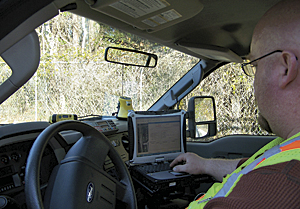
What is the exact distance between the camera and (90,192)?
1.18 m

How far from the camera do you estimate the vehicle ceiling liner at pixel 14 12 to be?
72 centimetres

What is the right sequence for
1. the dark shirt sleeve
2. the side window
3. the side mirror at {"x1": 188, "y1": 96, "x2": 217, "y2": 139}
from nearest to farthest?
1. the dark shirt sleeve
2. the side mirror at {"x1": 188, "y1": 96, "x2": 217, "y2": 139}
3. the side window

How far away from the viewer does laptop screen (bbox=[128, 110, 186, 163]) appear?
2193 mm

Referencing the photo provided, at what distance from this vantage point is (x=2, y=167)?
1.32 meters

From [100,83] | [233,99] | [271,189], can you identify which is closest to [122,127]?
[271,189]

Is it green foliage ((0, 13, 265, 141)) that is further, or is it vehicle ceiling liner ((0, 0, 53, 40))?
green foliage ((0, 13, 265, 141))

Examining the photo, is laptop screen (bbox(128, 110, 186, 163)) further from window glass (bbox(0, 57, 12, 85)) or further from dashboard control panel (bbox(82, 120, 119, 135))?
window glass (bbox(0, 57, 12, 85))

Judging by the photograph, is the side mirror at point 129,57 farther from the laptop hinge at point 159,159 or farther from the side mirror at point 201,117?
the laptop hinge at point 159,159

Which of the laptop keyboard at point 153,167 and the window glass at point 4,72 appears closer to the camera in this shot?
the window glass at point 4,72

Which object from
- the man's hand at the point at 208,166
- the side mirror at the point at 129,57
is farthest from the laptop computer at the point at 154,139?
the side mirror at the point at 129,57

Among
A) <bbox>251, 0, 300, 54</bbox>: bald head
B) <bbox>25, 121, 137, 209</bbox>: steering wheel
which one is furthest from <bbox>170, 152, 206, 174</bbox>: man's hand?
<bbox>251, 0, 300, 54</bbox>: bald head

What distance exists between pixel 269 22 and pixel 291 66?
0.75 feet

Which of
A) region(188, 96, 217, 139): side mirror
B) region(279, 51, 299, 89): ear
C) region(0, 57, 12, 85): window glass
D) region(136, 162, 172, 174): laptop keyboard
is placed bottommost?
region(136, 162, 172, 174): laptop keyboard

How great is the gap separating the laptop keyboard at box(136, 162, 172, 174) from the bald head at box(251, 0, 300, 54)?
134 cm
